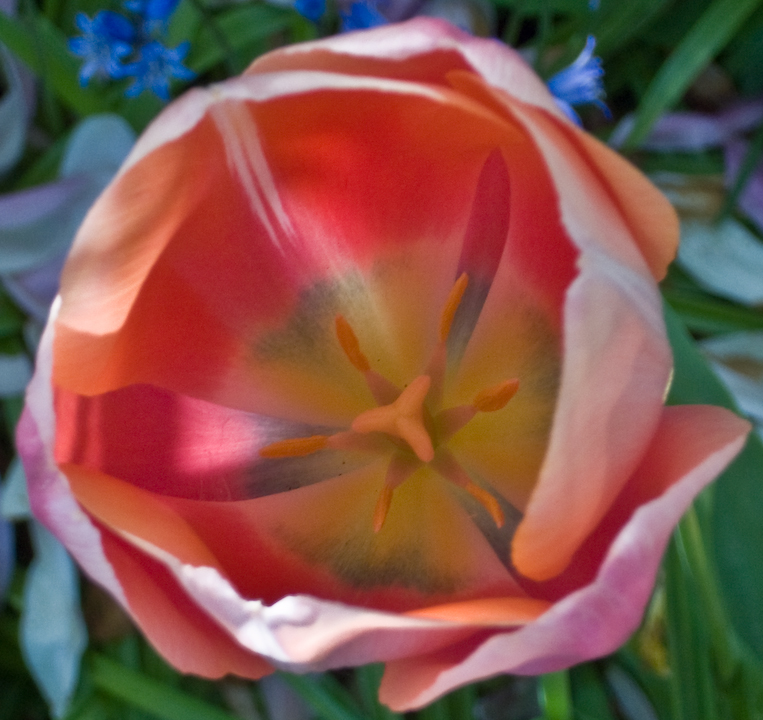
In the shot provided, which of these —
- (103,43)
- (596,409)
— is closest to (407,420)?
(596,409)

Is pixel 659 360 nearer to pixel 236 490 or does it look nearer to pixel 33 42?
pixel 236 490

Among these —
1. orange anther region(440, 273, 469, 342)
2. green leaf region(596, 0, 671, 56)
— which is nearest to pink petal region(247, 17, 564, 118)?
orange anther region(440, 273, 469, 342)

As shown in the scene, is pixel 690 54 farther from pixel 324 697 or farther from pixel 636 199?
pixel 324 697

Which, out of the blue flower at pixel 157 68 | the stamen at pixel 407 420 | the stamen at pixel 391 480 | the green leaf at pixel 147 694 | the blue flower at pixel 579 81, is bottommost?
the green leaf at pixel 147 694

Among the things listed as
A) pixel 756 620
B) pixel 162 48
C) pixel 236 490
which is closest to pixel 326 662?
pixel 236 490

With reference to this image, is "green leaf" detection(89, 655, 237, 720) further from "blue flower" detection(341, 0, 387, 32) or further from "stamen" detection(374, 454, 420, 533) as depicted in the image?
"blue flower" detection(341, 0, 387, 32)

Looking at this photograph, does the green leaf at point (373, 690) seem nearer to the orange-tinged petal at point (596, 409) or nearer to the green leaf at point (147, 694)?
the green leaf at point (147, 694)

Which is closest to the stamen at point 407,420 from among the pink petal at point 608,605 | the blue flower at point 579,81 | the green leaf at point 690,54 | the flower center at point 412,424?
the flower center at point 412,424
